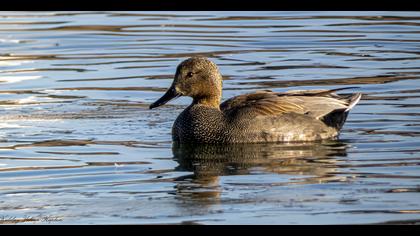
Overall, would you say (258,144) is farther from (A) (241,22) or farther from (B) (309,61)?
(A) (241,22)

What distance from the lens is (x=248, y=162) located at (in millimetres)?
10680

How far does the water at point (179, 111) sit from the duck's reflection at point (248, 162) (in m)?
0.02

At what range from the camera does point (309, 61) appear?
54.4ft

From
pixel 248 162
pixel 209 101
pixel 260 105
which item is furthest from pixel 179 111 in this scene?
pixel 248 162

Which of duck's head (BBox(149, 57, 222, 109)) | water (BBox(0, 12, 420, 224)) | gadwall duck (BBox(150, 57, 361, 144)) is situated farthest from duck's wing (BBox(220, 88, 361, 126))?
water (BBox(0, 12, 420, 224))

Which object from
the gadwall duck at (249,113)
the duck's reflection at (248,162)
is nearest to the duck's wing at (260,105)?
the gadwall duck at (249,113)

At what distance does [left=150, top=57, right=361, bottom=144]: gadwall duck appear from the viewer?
1178 cm

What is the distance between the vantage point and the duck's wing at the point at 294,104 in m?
11.9

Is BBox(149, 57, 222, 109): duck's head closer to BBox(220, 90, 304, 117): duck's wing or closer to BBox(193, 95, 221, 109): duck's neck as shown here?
BBox(193, 95, 221, 109): duck's neck

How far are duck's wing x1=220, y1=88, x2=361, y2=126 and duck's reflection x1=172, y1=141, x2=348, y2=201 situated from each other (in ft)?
1.19

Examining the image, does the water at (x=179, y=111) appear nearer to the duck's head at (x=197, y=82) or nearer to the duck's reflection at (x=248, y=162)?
the duck's reflection at (x=248, y=162)

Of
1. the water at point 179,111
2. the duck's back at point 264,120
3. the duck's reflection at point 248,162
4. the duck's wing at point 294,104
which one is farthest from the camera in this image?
the duck's wing at point 294,104
